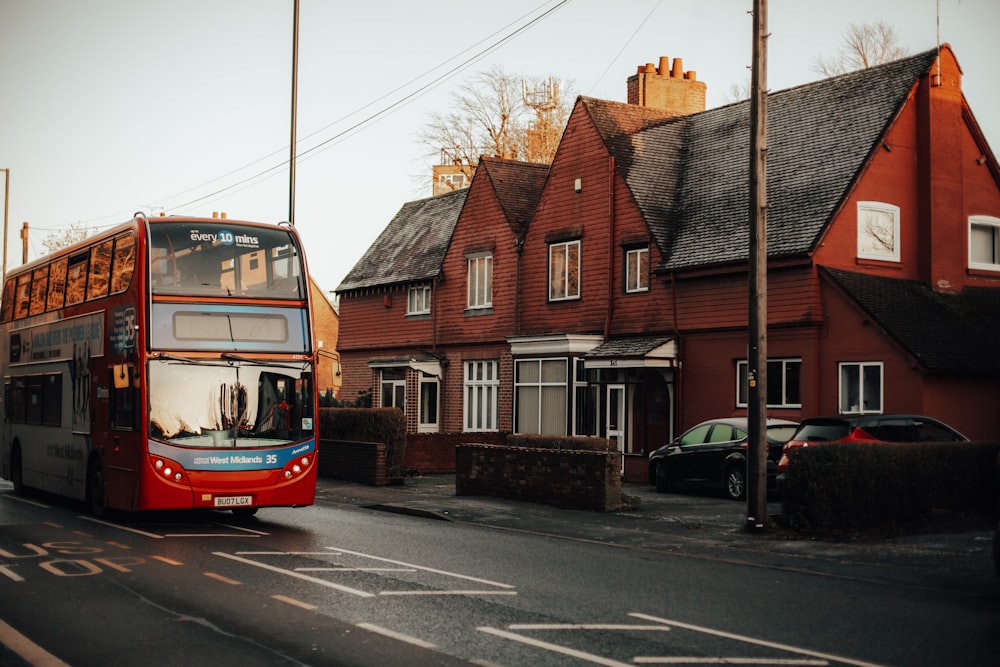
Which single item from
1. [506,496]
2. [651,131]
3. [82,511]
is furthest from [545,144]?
[82,511]

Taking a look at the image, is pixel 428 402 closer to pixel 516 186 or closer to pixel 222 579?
pixel 516 186

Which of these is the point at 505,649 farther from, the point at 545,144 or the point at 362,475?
the point at 545,144

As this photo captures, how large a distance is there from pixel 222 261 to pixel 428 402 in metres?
22.5

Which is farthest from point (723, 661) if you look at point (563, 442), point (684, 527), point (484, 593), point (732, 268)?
point (732, 268)

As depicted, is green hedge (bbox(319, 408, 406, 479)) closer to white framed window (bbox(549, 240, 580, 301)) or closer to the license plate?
white framed window (bbox(549, 240, 580, 301))

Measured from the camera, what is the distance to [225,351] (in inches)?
651

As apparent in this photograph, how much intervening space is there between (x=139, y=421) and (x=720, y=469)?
11.7 metres

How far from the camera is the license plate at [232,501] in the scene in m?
16.2

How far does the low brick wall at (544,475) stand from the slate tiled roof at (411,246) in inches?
626

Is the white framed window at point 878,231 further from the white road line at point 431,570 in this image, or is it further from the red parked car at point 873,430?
the white road line at point 431,570

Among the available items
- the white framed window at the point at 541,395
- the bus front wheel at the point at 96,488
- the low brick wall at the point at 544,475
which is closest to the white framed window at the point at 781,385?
the white framed window at the point at 541,395

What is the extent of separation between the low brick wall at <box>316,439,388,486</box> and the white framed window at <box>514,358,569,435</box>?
6199 mm

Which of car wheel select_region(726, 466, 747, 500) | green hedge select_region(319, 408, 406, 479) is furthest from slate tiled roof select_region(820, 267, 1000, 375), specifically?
green hedge select_region(319, 408, 406, 479)

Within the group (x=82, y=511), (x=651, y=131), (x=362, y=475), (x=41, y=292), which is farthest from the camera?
(x=651, y=131)
